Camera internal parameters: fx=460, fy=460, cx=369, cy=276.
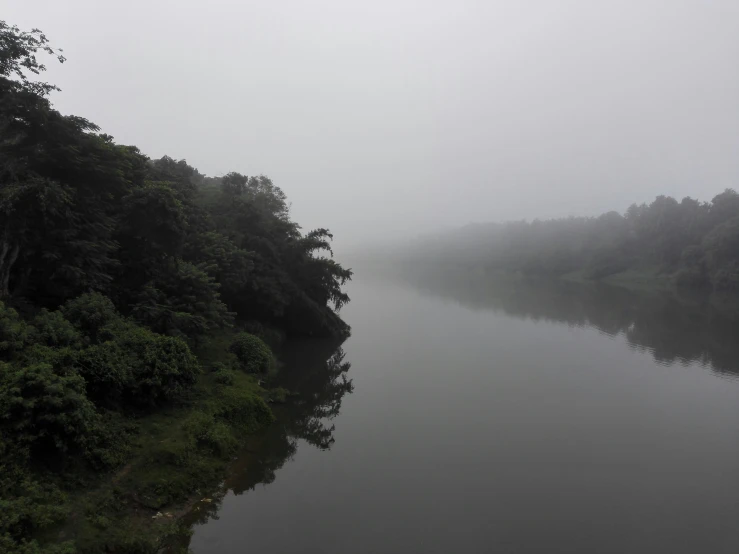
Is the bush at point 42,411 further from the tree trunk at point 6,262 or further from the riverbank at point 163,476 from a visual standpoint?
the tree trunk at point 6,262

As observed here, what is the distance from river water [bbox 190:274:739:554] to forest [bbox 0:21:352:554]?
1.36 meters

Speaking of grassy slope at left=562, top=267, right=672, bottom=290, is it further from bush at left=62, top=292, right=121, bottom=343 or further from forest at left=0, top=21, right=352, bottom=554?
bush at left=62, top=292, right=121, bottom=343

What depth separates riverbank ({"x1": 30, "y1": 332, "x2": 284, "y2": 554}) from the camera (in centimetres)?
713

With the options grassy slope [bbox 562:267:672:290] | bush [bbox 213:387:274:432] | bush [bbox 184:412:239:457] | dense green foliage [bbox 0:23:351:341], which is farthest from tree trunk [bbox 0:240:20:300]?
grassy slope [bbox 562:267:672:290]

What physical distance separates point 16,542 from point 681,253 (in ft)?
250

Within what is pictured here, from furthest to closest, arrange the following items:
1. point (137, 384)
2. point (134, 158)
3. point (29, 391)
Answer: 1. point (134, 158)
2. point (137, 384)
3. point (29, 391)

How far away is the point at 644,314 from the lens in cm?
3844

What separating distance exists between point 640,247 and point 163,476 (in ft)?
279

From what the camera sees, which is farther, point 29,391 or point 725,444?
point 725,444

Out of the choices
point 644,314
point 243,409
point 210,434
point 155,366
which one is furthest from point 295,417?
point 644,314

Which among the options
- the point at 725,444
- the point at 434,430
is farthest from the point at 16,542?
the point at 725,444

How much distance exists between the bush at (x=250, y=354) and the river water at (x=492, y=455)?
137 cm

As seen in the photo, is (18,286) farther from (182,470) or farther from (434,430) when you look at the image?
(434,430)

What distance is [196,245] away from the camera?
19469 millimetres
